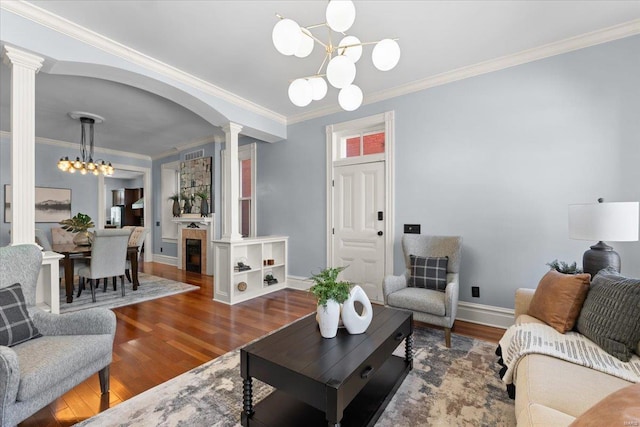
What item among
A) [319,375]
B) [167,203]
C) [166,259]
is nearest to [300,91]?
[319,375]

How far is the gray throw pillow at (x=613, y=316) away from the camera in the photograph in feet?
4.61

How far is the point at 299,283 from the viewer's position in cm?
459

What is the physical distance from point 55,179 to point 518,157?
316 inches

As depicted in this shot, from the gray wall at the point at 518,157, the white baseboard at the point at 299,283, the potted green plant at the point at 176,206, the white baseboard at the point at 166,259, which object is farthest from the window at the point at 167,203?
the gray wall at the point at 518,157

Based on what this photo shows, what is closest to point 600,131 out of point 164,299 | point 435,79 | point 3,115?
point 435,79

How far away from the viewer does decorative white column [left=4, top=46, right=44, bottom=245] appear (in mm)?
2135

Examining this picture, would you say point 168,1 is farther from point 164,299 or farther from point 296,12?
point 164,299

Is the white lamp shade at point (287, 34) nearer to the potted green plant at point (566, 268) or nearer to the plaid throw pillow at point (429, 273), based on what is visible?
the plaid throw pillow at point (429, 273)

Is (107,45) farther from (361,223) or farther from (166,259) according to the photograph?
(166,259)

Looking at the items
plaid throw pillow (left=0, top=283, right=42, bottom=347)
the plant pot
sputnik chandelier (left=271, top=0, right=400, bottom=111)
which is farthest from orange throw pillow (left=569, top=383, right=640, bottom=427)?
the plant pot

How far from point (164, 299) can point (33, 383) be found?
112 inches

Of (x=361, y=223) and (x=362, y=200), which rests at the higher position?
(x=362, y=200)

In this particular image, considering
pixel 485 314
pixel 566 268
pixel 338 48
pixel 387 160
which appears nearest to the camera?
pixel 338 48

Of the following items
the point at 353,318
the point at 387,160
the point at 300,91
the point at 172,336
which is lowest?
the point at 172,336
